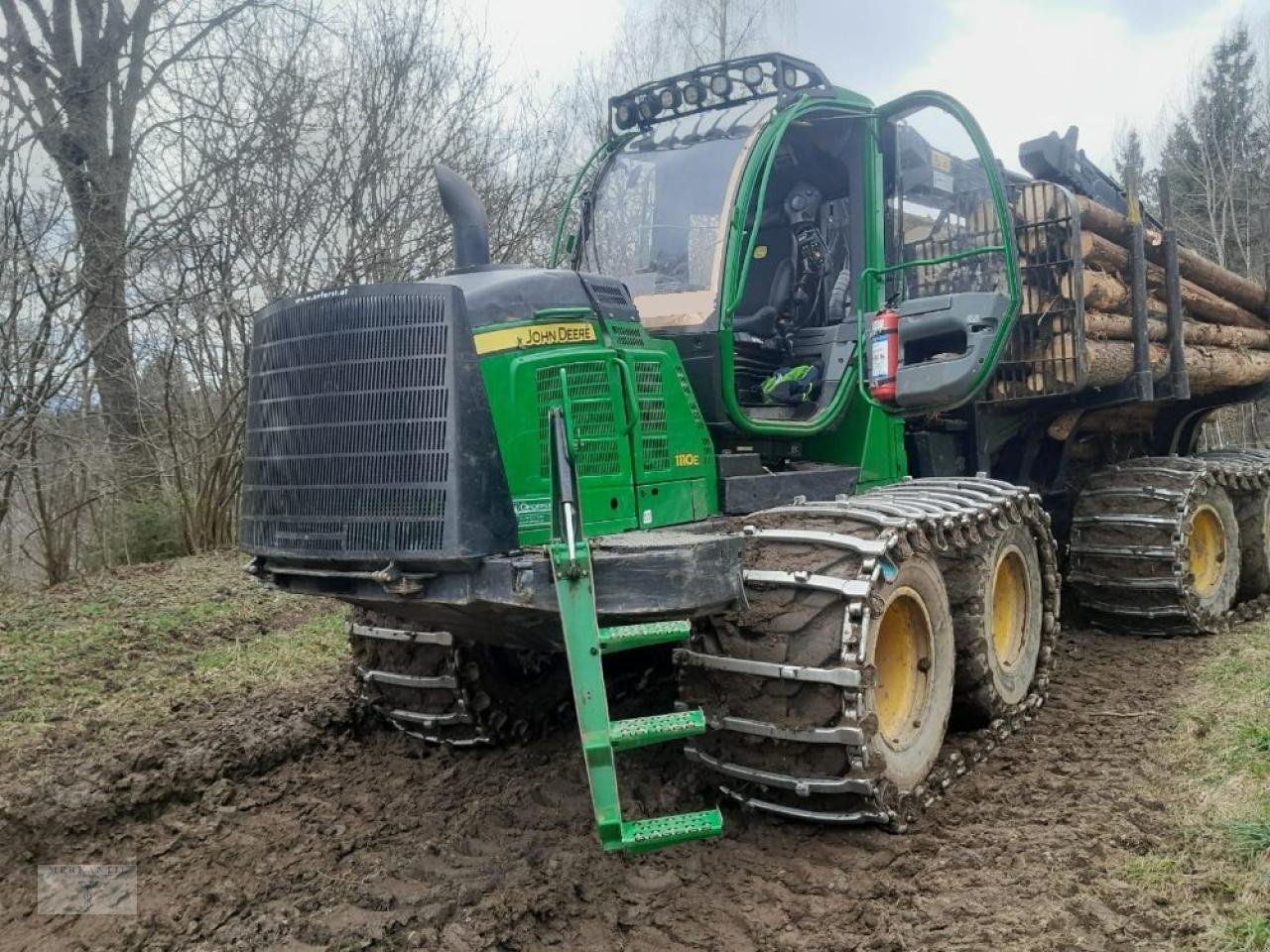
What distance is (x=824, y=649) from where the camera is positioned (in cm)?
354

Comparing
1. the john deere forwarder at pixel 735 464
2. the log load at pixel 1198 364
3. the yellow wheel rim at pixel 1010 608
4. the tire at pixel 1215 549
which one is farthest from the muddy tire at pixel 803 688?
the tire at pixel 1215 549

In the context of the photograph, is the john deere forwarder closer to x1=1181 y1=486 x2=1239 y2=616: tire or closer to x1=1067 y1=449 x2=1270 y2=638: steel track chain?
x1=1067 y1=449 x2=1270 y2=638: steel track chain

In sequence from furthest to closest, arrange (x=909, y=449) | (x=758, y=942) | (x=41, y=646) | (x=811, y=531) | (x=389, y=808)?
(x=41, y=646)
(x=909, y=449)
(x=389, y=808)
(x=811, y=531)
(x=758, y=942)

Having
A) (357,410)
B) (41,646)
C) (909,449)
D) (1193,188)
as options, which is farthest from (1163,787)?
(1193,188)

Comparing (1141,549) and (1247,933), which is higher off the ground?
(1141,549)

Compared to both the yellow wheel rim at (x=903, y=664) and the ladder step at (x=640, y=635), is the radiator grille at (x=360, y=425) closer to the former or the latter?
the ladder step at (x=640, y=635)

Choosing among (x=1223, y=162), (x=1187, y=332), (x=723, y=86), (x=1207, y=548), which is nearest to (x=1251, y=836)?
(x=723, y=86)

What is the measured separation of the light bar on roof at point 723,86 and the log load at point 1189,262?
1728 millimetres

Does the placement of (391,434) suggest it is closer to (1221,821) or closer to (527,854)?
(527,854)

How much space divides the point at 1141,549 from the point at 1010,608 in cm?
181

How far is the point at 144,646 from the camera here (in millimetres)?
7199

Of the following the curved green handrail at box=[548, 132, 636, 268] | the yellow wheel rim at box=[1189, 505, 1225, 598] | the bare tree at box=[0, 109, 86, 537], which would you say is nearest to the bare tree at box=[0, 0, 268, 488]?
the bare tree at box=[0, 109, 86, 537]

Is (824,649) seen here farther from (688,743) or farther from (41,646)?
(41,646)

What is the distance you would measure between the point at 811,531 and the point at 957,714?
4.69ft
